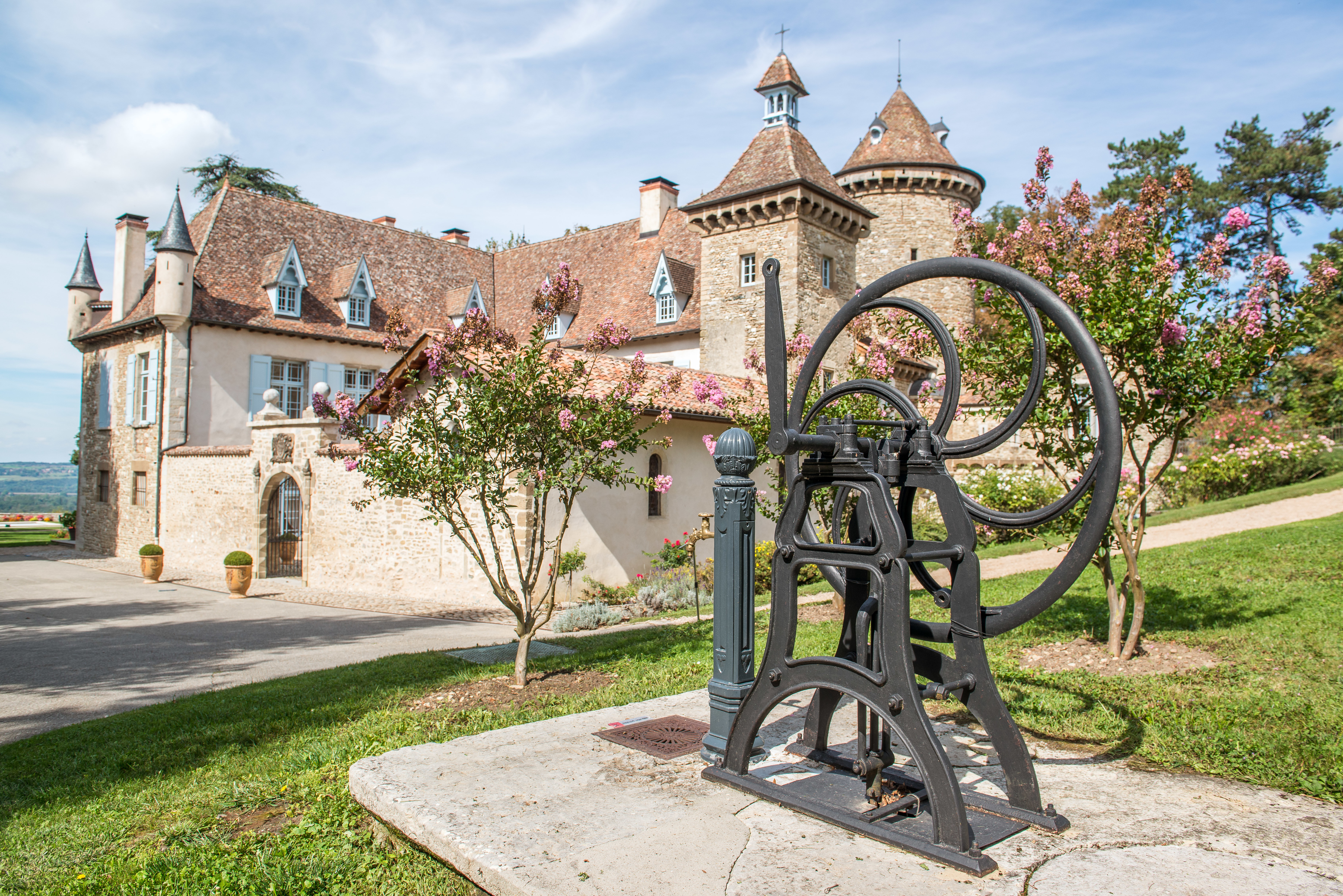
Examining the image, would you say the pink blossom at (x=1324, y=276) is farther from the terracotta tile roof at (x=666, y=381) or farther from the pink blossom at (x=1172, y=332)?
the terracotta tile roof at (x=666, y=381)

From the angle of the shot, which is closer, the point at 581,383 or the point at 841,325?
the point at 841,325

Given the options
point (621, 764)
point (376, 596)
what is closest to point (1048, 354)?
point (621, 764)

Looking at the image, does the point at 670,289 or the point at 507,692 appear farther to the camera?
the point at 670,289

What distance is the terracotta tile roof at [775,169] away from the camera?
20672mm

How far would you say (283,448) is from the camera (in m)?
18.0

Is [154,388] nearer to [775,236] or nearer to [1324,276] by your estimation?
[775,236]

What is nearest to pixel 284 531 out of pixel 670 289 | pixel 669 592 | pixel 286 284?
pixel 286 284

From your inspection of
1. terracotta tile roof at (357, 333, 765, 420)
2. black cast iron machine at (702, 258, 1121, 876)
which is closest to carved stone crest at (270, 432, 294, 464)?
terracotta tile roof at (357, 333, 765, 420)

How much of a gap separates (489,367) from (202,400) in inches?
689

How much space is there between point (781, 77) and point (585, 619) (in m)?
15.9

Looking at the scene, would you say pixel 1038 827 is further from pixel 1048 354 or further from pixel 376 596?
pixel 376 596

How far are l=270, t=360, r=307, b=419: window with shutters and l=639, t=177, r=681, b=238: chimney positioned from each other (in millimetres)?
10693

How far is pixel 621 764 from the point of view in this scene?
434 centimetres

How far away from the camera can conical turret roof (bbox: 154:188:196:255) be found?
20.3 metres
